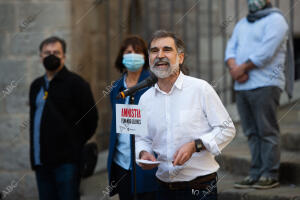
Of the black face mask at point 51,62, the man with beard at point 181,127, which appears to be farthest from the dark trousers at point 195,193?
the black face mask at point 51,62

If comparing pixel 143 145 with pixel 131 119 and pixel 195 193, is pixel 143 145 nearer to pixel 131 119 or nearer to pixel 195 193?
pixel 131 119

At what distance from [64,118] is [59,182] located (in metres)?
0.56

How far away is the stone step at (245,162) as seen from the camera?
5277mm

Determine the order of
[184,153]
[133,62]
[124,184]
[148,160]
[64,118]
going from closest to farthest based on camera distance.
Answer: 1. [184,153]
2. [148,160]
3. [124,184]
4. [133,62]
5. [64,118]

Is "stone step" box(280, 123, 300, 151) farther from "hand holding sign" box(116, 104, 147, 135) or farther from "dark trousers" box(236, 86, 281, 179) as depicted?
"hand holding sign" box(116, 104, 147, 135)

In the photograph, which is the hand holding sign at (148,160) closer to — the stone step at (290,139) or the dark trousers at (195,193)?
the dark trousers at (195,193)

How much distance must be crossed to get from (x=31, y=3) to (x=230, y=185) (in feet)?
10.5

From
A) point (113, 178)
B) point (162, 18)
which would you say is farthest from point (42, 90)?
point (162, 18)

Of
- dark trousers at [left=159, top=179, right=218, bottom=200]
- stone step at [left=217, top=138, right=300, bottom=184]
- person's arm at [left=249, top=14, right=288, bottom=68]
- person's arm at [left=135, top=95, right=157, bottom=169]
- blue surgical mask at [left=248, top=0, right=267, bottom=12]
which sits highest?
blue surgical mask at [left=248, top=0, right=267, bottom=12]

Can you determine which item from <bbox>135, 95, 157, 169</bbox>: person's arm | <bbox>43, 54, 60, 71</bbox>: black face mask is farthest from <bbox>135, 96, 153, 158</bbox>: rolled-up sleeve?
<bbox>43, 54, 60, 71</bbox>: black face mask

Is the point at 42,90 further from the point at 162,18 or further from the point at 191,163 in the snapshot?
the point at 162,18

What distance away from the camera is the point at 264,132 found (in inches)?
199

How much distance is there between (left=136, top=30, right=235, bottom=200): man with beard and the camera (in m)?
3.42

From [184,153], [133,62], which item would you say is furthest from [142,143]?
[133,62]
